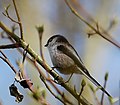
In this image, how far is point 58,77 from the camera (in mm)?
872

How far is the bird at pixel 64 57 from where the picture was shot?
113cm

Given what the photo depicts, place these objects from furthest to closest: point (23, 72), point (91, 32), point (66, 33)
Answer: point (66, 33) < point (91, 32) < point (23, 72)

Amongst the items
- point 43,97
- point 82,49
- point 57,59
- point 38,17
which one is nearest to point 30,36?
point 38,17

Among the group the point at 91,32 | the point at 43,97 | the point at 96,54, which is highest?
the point at 96,54

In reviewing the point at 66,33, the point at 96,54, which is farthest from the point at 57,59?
the point at 96,54

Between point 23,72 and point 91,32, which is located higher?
point 91,32

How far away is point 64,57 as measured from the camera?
1.16m

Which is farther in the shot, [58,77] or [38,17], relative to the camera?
[38,17]

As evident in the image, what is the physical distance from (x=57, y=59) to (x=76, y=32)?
6.48ft

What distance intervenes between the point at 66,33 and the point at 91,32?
1.99 meters

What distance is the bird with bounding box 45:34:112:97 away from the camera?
1127 millimetres

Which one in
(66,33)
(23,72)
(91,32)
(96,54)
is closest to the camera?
(23,72)

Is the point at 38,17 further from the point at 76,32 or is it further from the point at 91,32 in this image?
the point at 91,32

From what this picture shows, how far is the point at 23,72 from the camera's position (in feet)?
2.72
